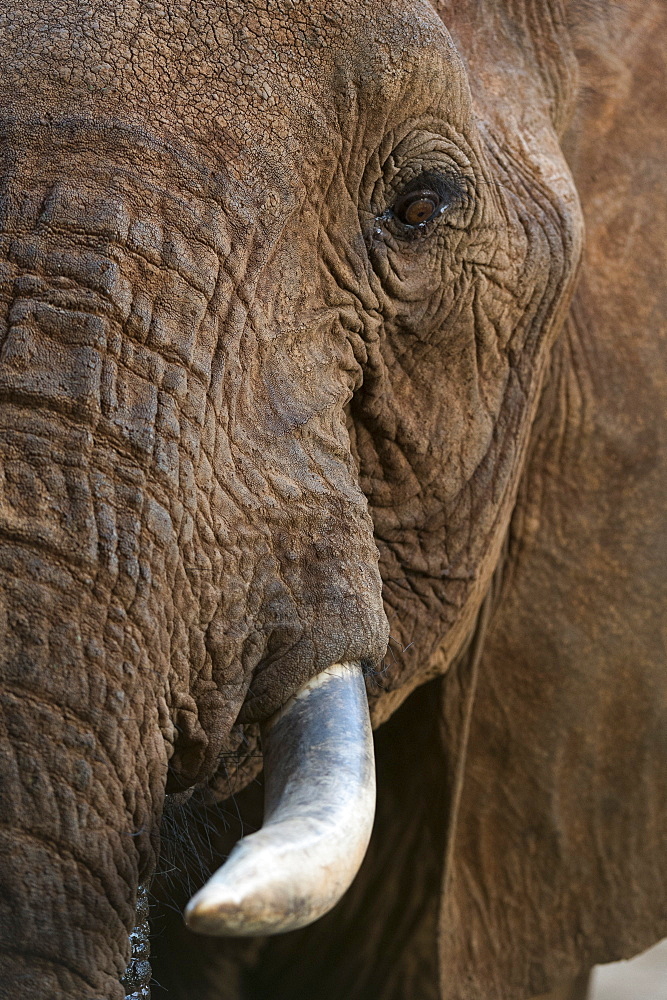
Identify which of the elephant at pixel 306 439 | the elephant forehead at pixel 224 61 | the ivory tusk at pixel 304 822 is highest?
the elephant forehead at pixel 224 61

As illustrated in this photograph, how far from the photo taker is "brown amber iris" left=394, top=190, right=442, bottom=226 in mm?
1609

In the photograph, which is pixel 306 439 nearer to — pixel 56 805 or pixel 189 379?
pixel 189 379

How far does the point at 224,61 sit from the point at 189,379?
1.15ft

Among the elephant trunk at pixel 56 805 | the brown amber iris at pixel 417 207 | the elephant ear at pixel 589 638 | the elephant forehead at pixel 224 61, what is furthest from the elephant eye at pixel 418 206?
the elephant trunk at pixel 56 805

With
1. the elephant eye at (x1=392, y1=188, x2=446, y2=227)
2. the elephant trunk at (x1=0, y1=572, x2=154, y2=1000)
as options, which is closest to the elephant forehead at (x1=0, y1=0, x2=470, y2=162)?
the elephant eye at (x1=392, y1=188, x2=446, y2=227)

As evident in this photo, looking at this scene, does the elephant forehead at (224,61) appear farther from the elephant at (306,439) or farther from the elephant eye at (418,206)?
the elephant eye at (418,206)

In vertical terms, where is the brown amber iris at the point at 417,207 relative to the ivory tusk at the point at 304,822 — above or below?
above

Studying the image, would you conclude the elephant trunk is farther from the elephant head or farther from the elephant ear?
the elephant ear

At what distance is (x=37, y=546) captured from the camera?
116cm

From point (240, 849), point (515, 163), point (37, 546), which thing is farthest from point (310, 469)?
point (515, 163)

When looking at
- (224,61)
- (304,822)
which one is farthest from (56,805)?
(224,61)

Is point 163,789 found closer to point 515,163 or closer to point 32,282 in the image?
point 32,282

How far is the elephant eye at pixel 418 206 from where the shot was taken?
161 cm

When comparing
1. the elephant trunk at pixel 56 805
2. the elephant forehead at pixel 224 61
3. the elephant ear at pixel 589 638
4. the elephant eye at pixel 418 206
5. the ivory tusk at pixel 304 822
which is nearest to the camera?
the ivory tusk at pixel 304 822
